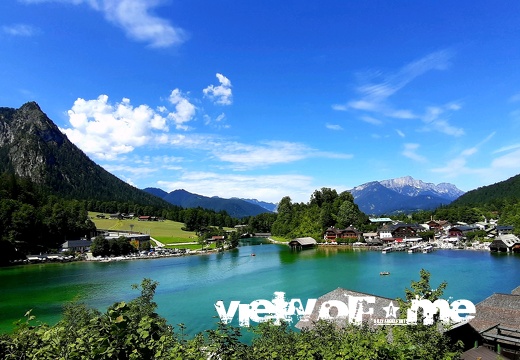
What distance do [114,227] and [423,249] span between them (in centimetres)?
7553

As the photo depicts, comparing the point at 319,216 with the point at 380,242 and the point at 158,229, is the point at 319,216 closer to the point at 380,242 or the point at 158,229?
the point at 380,242

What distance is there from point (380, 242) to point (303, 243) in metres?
15.9

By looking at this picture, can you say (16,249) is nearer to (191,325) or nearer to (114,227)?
(114,227)

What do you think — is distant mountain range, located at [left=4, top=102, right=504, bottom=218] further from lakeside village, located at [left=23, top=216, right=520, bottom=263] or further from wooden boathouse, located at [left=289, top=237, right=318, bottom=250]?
wooden boathouse, located at [left=289, top=237, right=318, bottom=250]

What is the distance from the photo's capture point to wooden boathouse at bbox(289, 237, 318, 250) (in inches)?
2926

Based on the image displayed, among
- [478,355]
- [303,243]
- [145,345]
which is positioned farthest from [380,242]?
[145,345]

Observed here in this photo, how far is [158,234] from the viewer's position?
299ft

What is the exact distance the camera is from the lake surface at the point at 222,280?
91.9 ft

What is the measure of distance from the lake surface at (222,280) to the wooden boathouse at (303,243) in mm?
17296

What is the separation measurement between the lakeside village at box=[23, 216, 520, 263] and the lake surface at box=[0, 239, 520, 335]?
5163 mm

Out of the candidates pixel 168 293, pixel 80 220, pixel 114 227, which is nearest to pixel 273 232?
pixel 114 227

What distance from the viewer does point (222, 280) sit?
128 feet

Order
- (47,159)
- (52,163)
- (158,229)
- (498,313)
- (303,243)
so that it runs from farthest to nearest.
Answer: (52,163) → (47,159) → (158,229) → (303,243) → (498,313)

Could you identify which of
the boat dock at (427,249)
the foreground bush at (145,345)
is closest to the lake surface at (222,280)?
the boat dock at (427,249)
